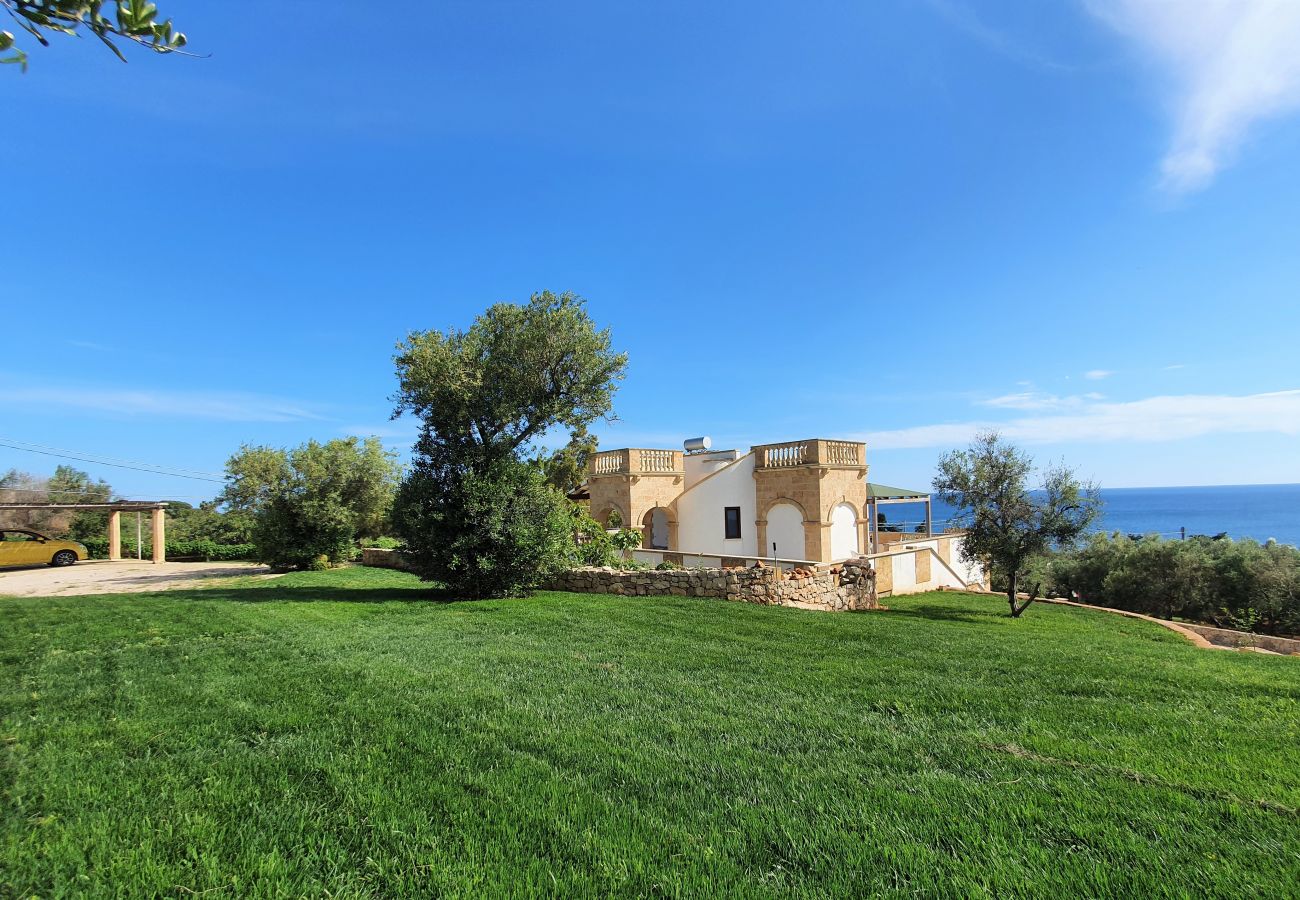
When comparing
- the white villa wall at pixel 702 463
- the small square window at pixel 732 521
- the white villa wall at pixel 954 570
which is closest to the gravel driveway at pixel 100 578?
the white villa wall at pixel 702 463

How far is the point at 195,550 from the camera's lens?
92.2 ft

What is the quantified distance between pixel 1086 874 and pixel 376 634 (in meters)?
7.90

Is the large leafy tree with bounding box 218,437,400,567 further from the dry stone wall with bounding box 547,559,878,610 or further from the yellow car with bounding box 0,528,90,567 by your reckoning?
the dry stone wall with bounding box 547,559,878,610

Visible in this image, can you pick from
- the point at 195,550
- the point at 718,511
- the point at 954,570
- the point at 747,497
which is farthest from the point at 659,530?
the point at 195,550

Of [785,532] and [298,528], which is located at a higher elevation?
[298,528]

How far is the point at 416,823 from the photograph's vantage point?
2.80 metres

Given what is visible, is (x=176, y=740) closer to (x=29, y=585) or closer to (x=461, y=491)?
(x=461, y=491)

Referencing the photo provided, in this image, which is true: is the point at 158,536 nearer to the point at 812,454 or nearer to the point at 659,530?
the point at 659,530

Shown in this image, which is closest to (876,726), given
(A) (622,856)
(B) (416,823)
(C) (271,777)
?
(A) (622,856)

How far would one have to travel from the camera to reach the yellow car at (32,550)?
21.4 meters

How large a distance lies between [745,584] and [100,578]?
20.6 m

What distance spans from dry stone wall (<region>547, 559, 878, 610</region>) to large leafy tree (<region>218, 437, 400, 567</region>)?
1015 centimetres

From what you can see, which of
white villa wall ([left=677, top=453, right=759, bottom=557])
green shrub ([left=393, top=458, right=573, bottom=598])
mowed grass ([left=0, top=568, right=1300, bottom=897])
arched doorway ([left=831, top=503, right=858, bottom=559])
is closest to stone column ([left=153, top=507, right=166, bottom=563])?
green shrub ([left=393, top=458, right=573, bottom=598])

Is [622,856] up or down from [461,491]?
down
